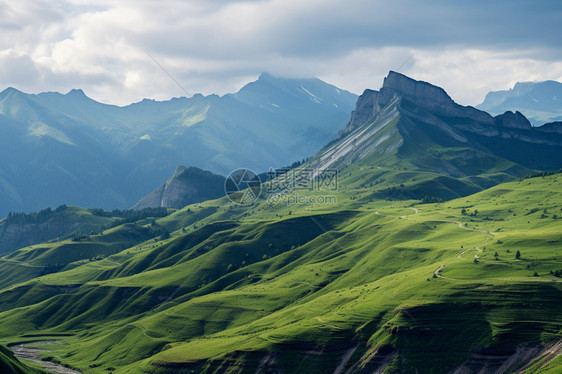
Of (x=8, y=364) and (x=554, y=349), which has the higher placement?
(x=8, y=364)

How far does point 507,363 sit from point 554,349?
14.5 m

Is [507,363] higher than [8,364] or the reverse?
the reverse

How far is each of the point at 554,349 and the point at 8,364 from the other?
6544 inches

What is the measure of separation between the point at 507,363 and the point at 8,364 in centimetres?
15365

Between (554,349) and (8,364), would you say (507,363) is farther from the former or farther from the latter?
(8,364)

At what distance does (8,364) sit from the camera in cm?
19725

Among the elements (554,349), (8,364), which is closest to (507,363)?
(554,349)

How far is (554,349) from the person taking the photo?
19400cm

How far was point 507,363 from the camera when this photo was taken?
199 meters
